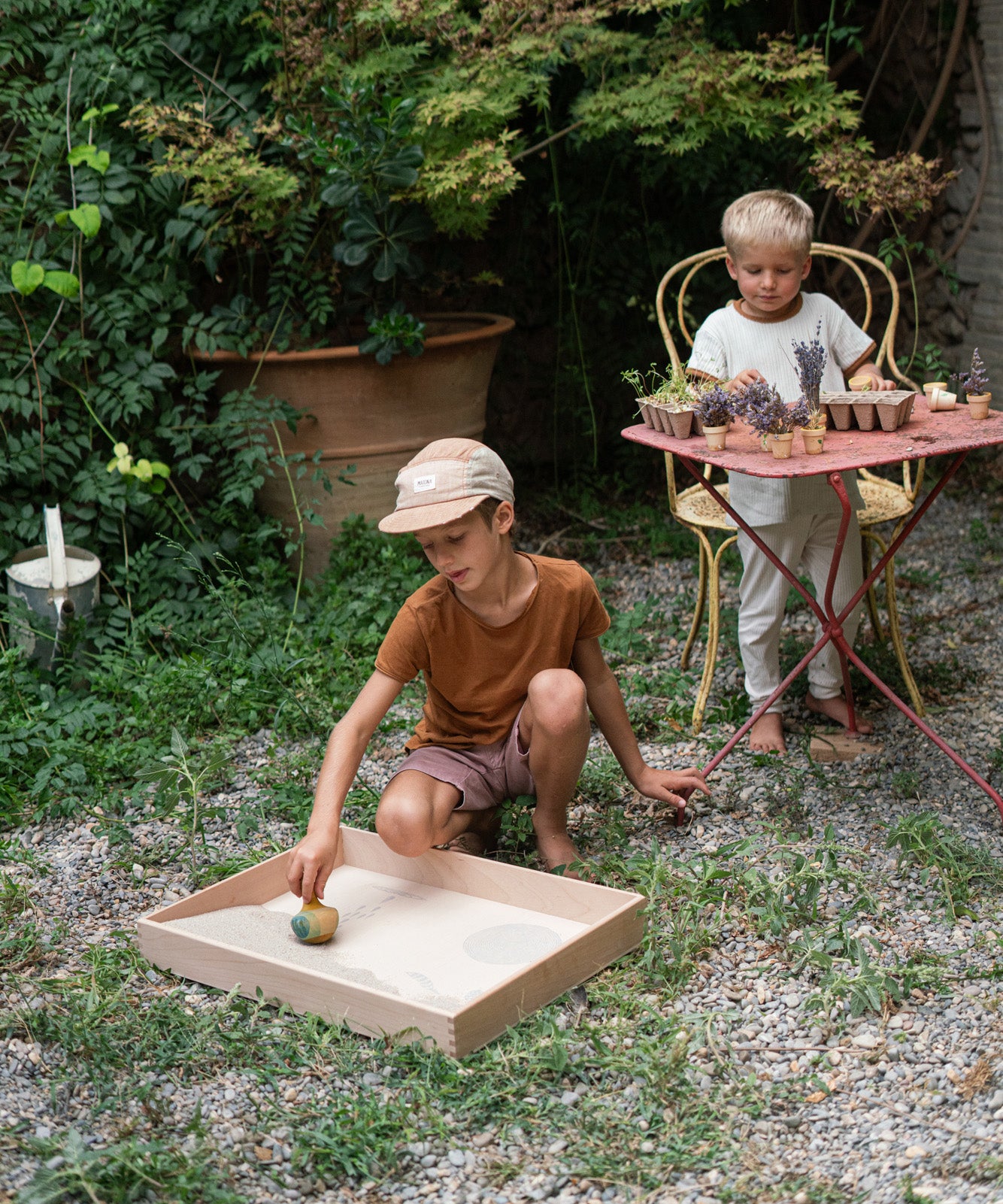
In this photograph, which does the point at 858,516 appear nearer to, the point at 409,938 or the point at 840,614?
the point at 840,614

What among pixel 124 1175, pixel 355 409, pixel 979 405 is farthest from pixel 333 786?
pixel 355 409

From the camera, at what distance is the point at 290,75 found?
14.7 feet

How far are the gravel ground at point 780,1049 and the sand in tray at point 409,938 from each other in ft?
0.60

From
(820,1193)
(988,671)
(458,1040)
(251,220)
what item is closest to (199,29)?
(251,220)

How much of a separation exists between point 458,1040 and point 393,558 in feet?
8.48

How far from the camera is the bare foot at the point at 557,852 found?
2797 millimetres

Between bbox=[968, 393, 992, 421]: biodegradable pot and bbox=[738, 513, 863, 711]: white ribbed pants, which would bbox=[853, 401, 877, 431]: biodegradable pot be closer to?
bbox=[968, 393, 992, 421]: biodegradable pot

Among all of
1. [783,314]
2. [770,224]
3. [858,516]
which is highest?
[770,224]

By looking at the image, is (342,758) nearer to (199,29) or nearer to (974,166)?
(199,29)

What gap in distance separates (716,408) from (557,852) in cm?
106

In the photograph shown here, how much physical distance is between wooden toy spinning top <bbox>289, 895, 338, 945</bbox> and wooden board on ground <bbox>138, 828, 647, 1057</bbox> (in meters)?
0.03

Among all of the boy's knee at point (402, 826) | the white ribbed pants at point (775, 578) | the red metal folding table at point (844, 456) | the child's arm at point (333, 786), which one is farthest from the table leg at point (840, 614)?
the child's arm at point (333, 786)

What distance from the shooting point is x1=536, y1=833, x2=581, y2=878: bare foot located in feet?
9.18

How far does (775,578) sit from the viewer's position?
3.44m
